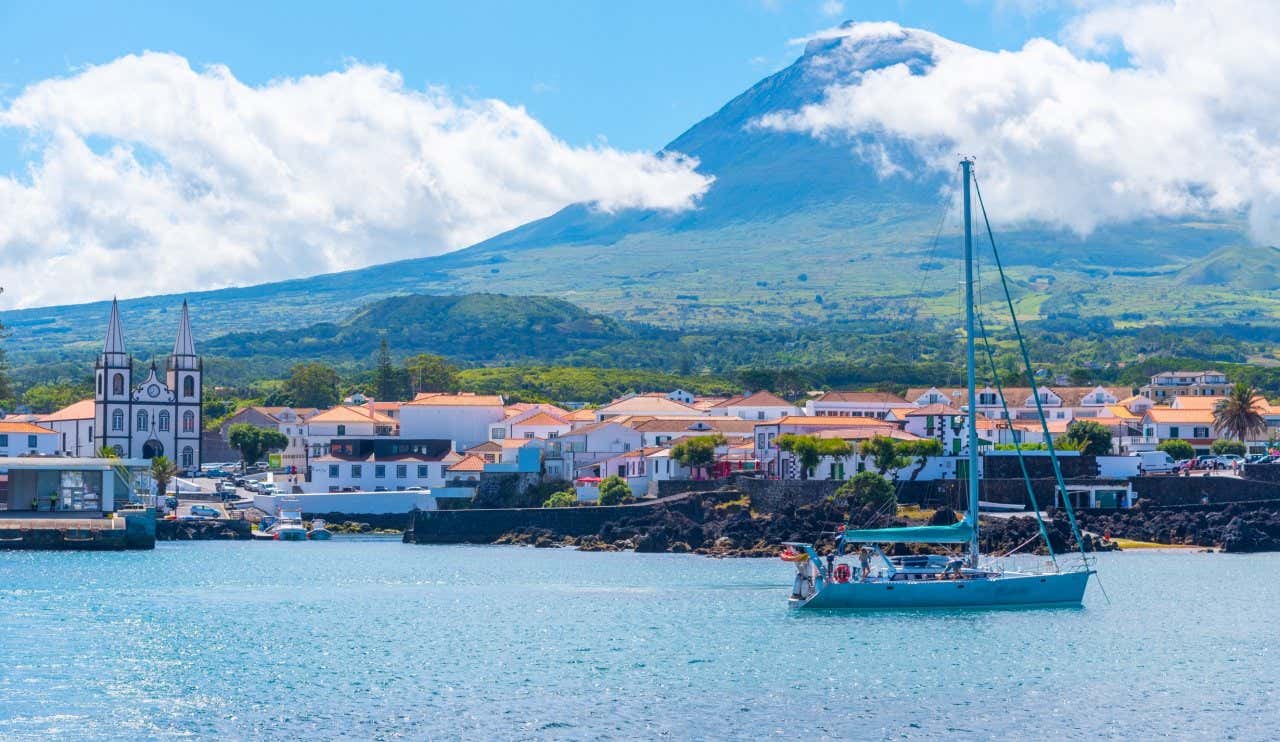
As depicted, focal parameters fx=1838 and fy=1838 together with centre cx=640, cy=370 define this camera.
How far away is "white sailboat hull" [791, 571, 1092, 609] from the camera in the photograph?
46969 millimetres

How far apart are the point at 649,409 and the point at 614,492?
83.9 ft

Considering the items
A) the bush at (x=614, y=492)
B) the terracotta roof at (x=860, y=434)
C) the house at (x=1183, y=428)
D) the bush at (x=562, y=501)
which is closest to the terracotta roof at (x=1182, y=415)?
the house at (x=1183, y=428)

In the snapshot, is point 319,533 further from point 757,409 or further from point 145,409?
point 145,409

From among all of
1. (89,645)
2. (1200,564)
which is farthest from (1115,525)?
(89,645)

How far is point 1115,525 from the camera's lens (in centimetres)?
7056

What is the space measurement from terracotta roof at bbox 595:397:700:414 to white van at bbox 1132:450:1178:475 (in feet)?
91.9

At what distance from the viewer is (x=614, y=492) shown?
267ft

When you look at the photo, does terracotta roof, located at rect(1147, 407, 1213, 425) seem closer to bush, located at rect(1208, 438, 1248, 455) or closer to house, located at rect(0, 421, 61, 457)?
bush, located at rect(1208, 438, 1248, 455)

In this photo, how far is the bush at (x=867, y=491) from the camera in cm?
7094

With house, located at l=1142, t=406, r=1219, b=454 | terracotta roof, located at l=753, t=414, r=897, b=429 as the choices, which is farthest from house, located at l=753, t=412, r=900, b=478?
house, located at l=1142, t=406, r=1219, b=454

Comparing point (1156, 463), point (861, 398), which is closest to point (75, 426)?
point (861, 398)

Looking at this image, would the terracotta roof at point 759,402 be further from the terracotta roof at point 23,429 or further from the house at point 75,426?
the house at point 75,426

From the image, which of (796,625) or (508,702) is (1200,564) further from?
(508,702)

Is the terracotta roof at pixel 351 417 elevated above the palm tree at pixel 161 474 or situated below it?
above
